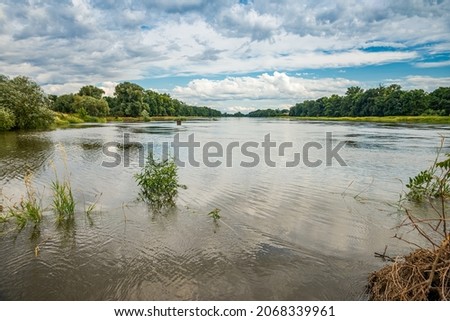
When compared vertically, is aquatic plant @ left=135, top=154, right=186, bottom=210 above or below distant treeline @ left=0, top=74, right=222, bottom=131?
below

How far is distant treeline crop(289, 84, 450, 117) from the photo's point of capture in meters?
78.1

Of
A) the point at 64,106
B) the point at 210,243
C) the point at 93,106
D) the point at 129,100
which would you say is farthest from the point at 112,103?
the point at 210,243

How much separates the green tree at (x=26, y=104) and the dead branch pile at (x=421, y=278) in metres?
46.2

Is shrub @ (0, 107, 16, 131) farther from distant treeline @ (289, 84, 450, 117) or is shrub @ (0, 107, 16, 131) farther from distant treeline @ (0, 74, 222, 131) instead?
distant treeline @ (289, 84, 450, 117)

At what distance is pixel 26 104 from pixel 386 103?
9705 cm

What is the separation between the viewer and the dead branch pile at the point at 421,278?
359 centimetres

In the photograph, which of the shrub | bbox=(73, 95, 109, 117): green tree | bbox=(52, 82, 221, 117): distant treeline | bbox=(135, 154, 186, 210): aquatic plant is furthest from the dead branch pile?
bbox=(73, 95, 109, 117): green tree

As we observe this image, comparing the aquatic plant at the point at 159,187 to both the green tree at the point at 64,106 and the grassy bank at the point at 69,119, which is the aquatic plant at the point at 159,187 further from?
the green tree at the point at 64,106

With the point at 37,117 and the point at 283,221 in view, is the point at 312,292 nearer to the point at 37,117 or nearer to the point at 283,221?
the point at 283,221

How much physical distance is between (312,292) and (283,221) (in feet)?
9.92

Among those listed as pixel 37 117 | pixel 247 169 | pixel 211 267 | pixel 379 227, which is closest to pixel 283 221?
pixel 379 227

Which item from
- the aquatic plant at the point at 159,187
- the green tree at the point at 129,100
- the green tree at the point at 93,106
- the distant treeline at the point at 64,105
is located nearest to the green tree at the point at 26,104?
the distant treeline at the point at 64,105

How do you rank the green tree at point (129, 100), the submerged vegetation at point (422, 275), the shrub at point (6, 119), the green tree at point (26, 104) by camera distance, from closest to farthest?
the submerged vegetation at point (422, 275) → the shrub at point (6, 119) → the green tree at point (26, 104) → the green tree at point (129, 100)

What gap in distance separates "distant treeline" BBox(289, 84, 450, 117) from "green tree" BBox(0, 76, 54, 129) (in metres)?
79.4
